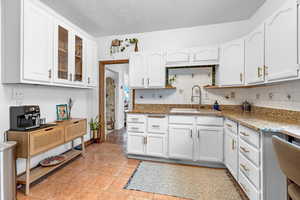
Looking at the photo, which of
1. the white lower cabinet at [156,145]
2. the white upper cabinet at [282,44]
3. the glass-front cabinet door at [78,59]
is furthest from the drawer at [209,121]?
the glass-front cabinet door at [78,59]

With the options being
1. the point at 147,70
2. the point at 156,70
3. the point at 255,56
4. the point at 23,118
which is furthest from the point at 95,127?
the point at 255,56

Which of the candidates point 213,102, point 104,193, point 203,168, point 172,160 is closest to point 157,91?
point 213,102

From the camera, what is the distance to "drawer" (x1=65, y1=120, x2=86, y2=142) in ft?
7.55

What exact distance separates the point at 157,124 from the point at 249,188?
1.47 metres

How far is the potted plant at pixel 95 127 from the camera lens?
3.43 meters

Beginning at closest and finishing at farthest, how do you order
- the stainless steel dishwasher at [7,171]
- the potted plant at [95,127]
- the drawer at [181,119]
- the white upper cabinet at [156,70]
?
the stainless steel dishwasher at [7,171], the drawer at [181,119], the white upper cabinet at [156,70], the potted plant at [95,127]

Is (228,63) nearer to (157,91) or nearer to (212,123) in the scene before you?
(212,123)

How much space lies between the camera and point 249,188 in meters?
1.46

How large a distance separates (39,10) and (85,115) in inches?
→ 86.7

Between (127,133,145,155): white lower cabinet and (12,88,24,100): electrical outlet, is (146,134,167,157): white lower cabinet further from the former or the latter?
(12,88,24,100): electrical outlet

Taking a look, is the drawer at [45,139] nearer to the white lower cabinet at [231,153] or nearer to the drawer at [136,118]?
the drawer at [136,118]

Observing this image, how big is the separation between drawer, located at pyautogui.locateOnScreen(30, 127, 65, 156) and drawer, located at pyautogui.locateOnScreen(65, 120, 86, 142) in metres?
0.11

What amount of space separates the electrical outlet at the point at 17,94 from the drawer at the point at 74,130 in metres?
0.74

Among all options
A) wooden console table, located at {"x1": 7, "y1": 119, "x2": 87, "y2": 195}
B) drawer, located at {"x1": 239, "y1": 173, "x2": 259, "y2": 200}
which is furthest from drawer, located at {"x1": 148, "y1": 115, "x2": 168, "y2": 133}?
wooden console table, located at {"x1": 7, "y1": 119, "x2": 87, "y2": 195}
